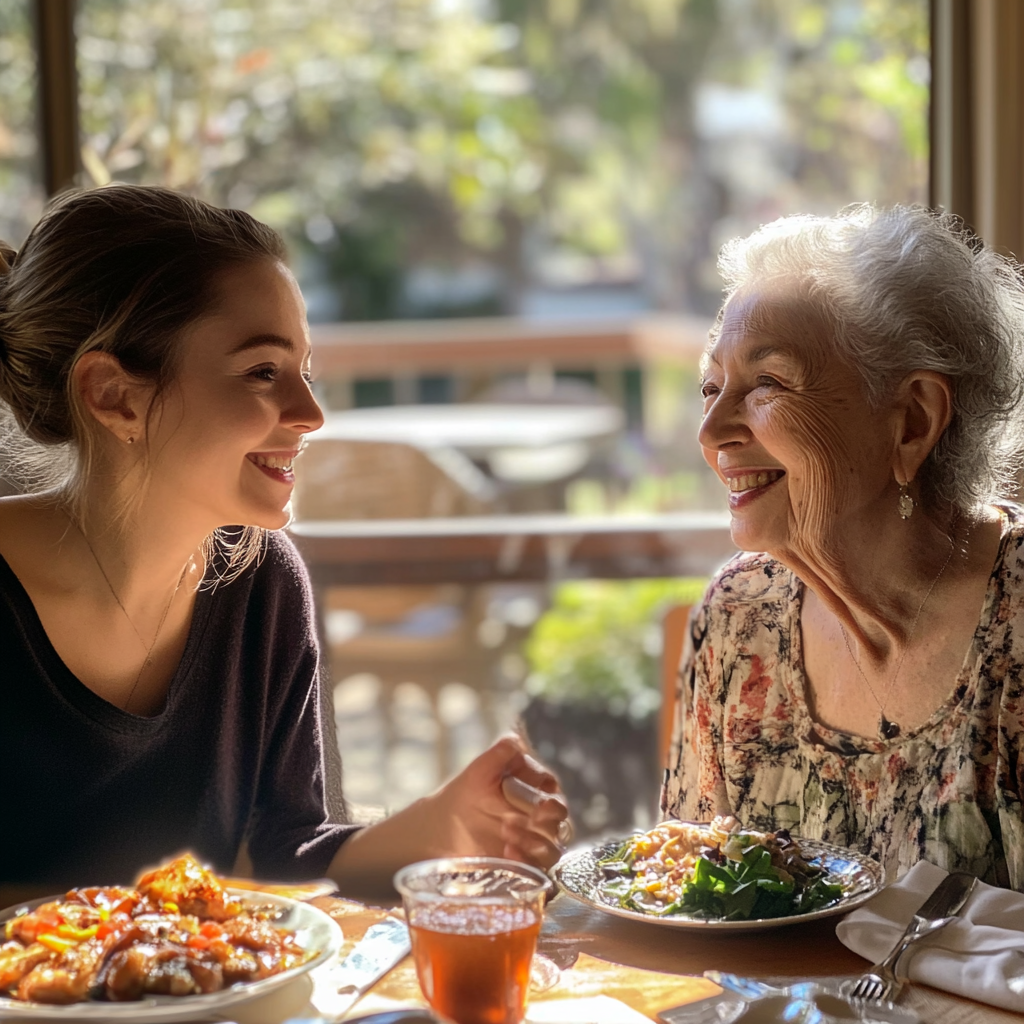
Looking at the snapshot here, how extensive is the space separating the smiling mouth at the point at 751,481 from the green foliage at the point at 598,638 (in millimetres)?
1825

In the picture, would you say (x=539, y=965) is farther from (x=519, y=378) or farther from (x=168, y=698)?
(x=519, y=378)

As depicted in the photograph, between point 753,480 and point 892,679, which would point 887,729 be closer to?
point 892,679

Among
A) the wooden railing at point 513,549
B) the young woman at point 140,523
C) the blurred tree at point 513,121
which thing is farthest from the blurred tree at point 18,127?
the young woman at point 140,523

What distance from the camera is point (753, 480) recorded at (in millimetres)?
1707

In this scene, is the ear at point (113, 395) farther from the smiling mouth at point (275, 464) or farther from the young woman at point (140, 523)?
the smiling mouth at point (275, 464)

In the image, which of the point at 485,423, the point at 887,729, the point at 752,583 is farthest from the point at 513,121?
the point at 887,729

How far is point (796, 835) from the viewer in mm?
1664

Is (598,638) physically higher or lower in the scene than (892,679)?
lower

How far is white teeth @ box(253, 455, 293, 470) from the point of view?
5.31ft

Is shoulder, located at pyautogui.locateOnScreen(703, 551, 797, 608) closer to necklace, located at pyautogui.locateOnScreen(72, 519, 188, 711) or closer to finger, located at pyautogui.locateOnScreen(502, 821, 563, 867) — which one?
finger, located at pyautogui.locateOnScreen(502, 821, 563, 867)

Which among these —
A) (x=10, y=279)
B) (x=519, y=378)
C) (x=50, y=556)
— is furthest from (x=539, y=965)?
(x=519, y=378)

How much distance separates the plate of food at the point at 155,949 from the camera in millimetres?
1016

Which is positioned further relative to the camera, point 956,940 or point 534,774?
point 534,774

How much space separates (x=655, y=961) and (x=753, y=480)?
0.70 m
